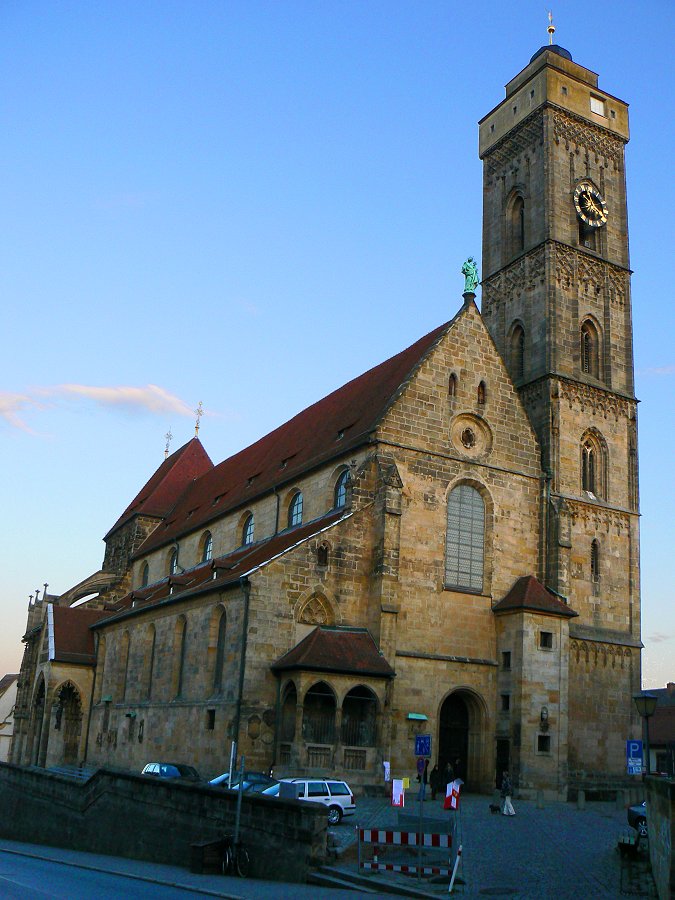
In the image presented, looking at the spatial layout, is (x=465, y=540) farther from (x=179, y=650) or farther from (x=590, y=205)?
(x=590, y=205)

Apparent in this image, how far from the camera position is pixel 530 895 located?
15.3m

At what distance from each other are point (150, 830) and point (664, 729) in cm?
4663

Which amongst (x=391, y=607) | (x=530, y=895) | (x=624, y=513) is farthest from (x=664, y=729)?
(x=530, y=895)

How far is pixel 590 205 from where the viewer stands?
43.5 meters

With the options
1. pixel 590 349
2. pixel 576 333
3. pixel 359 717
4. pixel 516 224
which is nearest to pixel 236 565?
pixel 359 717

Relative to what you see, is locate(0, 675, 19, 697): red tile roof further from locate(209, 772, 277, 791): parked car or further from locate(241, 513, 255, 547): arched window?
locate(209, 772, 277, 791): parked car

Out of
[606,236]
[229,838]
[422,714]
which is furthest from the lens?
[606,236]

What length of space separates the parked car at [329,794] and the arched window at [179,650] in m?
14.0

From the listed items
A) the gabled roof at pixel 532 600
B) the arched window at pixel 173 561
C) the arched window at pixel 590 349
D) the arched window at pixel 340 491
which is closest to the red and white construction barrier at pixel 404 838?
the gabled roof at pixel 532 600

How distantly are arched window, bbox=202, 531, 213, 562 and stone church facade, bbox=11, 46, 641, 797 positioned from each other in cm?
15

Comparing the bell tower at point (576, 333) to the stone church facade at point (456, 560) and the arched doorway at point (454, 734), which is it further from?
the arched doorway at point (454, 734)

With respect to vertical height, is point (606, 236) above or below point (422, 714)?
above

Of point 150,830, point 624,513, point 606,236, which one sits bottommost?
point 150,830

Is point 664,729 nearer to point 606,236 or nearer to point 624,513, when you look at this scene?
point 624,513
